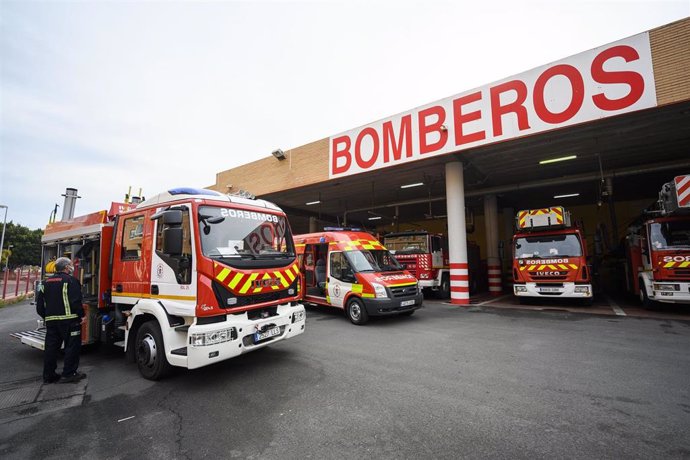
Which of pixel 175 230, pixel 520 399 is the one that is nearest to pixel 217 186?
pixel 175 230

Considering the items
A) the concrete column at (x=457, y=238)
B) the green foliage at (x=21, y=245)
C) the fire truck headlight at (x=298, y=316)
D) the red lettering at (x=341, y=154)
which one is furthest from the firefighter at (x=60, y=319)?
the green foliage at (x=21, y=245)

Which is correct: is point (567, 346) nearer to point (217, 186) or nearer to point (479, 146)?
point (479, 146)

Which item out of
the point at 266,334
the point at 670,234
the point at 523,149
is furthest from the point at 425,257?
the point at 266,334

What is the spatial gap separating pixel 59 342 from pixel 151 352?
145 cm

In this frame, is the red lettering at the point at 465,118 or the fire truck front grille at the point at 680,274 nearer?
the fire truck front grille at the point at 680,274

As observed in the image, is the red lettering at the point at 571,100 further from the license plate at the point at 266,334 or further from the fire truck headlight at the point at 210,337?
the fire truck headlight at the point at 210,337

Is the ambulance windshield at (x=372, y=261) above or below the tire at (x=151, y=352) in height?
above

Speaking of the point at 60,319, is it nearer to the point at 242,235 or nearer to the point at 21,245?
the point at 242,235

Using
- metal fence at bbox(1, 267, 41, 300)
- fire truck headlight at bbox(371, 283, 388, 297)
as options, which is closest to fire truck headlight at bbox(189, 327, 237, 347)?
fire truck headlight at bbox(371, 283, 388, 297)

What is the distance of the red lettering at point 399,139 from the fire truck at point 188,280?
6973 mm

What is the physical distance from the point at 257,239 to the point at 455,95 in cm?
853

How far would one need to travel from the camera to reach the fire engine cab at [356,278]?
730 cm

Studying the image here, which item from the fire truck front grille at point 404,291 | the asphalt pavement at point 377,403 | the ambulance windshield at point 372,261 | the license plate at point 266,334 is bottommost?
the asphalt pavement at point 377,403

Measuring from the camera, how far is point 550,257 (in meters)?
9.49
